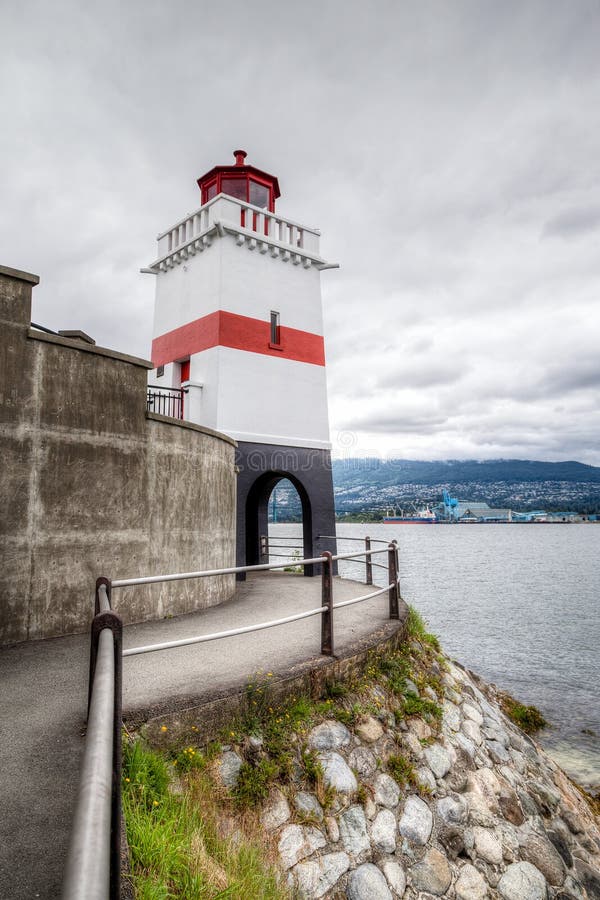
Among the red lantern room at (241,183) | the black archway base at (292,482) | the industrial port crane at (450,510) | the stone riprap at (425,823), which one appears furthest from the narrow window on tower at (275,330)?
the industrial port crane at (450,510)

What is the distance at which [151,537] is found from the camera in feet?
→ 24.8

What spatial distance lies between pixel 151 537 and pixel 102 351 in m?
2.64

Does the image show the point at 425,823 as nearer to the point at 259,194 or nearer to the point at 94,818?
the point at 94,818

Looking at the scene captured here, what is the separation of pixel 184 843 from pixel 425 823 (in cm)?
285

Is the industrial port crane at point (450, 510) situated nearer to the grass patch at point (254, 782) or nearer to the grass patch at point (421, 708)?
the grass patch at point (421, 708)

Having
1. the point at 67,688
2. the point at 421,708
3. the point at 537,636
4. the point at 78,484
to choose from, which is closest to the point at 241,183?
the point at 78,484

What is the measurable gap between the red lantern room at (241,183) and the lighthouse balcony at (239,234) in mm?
722

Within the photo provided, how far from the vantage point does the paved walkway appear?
242 cm

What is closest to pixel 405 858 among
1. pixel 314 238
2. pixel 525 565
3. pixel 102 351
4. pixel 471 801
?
pixel 471 801

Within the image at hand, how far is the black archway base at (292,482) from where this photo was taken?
42.3 feet

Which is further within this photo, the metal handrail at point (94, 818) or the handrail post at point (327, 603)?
the handrail post at point (327, 603)

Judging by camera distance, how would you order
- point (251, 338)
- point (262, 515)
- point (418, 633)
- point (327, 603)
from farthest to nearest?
point (262, 515) < point (251, 338) < point (418, 633) < point (327, 603)

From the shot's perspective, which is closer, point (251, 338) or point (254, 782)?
point (254, 782)

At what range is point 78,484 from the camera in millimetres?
6648
